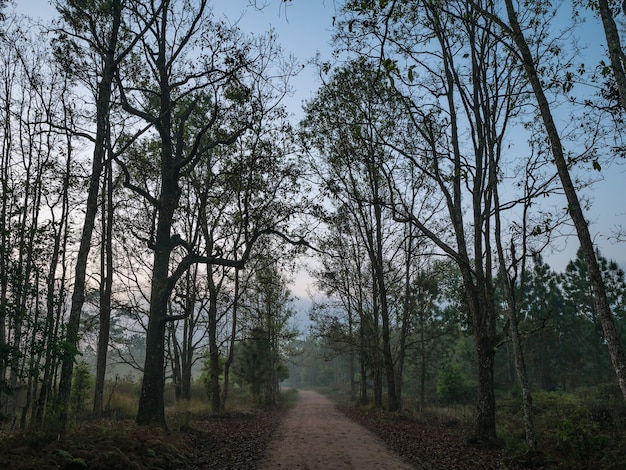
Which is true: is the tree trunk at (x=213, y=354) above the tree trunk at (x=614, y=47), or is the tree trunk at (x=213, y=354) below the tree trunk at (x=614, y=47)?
below

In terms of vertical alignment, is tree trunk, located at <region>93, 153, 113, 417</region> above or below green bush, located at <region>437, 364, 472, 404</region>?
above

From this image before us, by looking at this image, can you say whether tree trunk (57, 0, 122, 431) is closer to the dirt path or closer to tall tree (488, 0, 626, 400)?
the dirt path

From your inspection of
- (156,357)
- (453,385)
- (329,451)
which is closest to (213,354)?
(156,357)

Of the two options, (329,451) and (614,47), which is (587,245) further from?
(329,451)

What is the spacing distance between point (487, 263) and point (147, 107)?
1317cm

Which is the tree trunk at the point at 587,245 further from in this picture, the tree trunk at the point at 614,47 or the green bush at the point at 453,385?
the green bush at the point at 453,385

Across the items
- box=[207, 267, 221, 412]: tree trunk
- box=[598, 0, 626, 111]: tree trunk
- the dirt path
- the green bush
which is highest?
box=[598, 0, 626, 111]: tree trunk

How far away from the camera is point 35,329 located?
789 centimetres

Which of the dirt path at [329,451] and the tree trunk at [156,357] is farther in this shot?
the tree trunk at [156,357]

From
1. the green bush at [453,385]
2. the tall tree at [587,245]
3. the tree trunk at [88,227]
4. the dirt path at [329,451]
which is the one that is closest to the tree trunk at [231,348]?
the dirt path at [329,451]

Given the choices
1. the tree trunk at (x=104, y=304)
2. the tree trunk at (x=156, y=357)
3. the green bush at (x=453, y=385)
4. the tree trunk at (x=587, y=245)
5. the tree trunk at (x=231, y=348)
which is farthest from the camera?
the green bush at (x=453, y=385)

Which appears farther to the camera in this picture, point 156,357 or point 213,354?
point 213,354

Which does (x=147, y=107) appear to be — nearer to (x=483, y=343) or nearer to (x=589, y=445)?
(x=483, y=343)

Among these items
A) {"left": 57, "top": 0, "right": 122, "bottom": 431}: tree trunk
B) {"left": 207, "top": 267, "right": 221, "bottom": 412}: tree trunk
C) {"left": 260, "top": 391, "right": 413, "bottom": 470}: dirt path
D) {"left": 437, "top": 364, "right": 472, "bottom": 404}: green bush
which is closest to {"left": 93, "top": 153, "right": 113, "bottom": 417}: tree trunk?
{"left": 207, "top": 267, "right": 221, "bottom": 412}: tree trunk
